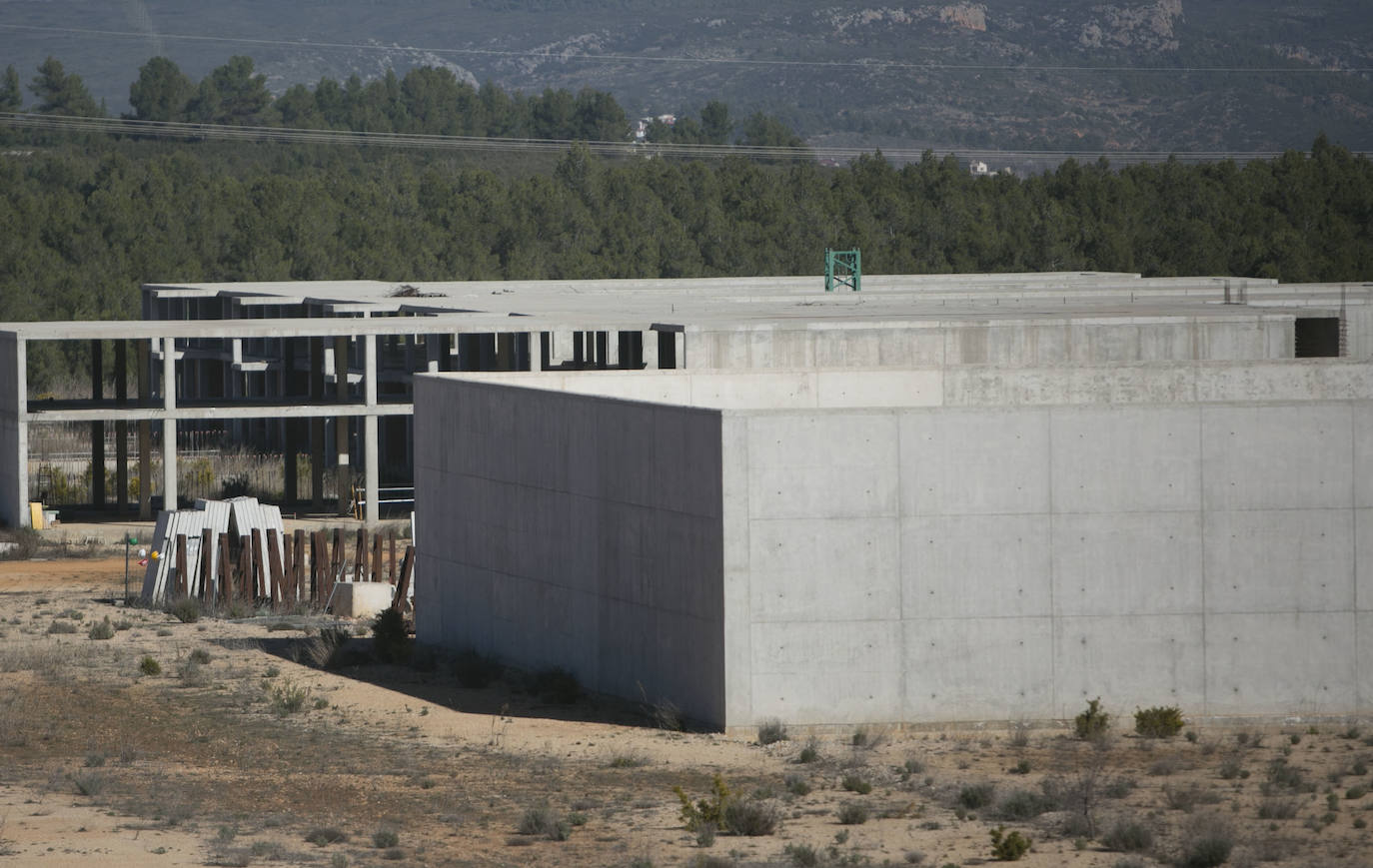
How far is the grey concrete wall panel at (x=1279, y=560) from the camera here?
60.4ft

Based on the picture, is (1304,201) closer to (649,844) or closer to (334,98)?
(649,844)

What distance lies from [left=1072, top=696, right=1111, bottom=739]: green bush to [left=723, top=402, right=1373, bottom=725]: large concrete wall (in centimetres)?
31

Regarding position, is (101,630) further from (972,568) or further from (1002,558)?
(1002,558)

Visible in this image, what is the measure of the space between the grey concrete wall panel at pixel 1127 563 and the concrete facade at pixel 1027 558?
0.07ft

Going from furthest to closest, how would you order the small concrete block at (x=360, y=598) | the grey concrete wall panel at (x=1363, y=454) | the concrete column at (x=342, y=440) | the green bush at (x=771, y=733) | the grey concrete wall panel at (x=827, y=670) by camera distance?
the concrete column at (x=342, y=440) → the small concrete block at (x=360, y=598) → the grey concrete wall panel at (x=1363, y=454) → the grey concrete wall panel at (x=827, y=670) → the green bush at (x=771, y=733)

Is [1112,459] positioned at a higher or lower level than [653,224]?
lower

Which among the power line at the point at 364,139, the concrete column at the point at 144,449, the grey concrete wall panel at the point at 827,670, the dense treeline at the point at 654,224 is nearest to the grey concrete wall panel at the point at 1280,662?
the grey concrete wall panel at the point at 827,670

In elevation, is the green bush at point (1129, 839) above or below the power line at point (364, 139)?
below

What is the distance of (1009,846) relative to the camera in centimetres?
1357

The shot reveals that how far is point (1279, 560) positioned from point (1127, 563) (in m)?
1.44

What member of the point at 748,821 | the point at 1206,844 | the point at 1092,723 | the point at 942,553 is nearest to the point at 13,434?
the point at 942,553

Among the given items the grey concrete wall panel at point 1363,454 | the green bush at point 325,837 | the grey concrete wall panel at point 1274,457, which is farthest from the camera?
the grey concrete wall panel at point 1363,454

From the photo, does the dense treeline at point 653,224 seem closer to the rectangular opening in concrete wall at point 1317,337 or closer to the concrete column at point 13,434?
the concrete column at point 13,434

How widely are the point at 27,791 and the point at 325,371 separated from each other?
30.0 metres
